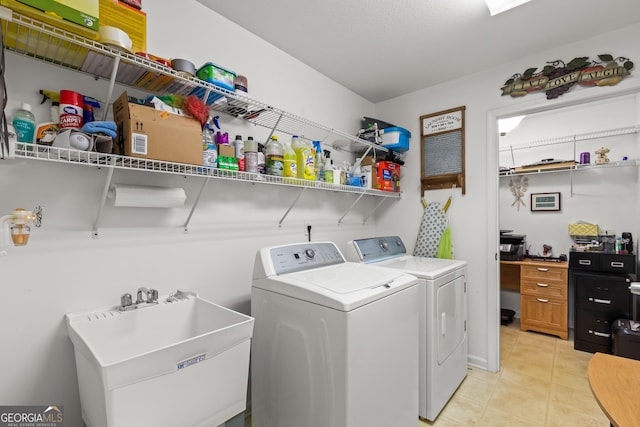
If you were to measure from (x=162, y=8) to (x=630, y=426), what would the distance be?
7.97ft

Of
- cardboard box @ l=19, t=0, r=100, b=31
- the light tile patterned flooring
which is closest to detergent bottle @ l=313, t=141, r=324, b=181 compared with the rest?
cardboard box @ l=19, t=0, r=100, b=31

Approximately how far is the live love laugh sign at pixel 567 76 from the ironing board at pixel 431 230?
1.12m

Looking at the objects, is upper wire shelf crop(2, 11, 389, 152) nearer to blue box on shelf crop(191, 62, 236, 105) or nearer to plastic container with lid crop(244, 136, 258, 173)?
blue box on shelf crop(191, 62, 236, 105)

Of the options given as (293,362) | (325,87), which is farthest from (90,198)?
(325,87)

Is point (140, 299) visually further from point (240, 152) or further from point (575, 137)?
point (575, 137)

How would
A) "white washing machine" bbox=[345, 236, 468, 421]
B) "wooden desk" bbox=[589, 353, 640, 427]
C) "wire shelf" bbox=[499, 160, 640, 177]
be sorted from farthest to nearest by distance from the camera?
"wire shelf" bbox=[499, 160, 640, 177]
"white washing machine" bbox=[345, 236, 468, 421]
"wooden desk" bbox=[589, 353, 640, 427]

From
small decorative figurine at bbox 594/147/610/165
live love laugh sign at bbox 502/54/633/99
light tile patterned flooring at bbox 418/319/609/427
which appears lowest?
light tile patterned flooring at bbox 418/319/609/427

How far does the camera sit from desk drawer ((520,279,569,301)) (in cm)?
333

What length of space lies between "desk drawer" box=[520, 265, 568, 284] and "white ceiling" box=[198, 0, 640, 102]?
7.34 feet

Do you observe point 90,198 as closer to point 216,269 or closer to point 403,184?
point 216,269

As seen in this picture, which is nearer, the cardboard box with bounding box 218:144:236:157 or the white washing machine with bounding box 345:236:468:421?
the cardboard box with bounding box 218:144:236:157

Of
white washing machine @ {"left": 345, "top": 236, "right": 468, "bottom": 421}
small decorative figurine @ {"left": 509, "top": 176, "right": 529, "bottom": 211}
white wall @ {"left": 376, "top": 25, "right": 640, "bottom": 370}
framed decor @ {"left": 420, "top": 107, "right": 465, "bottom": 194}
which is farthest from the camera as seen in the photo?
small decorative figurine @ {"left": 509, "top": 176, "right": 529, "bottom": 211}

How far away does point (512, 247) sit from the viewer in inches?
145

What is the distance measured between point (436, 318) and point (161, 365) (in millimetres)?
1625
